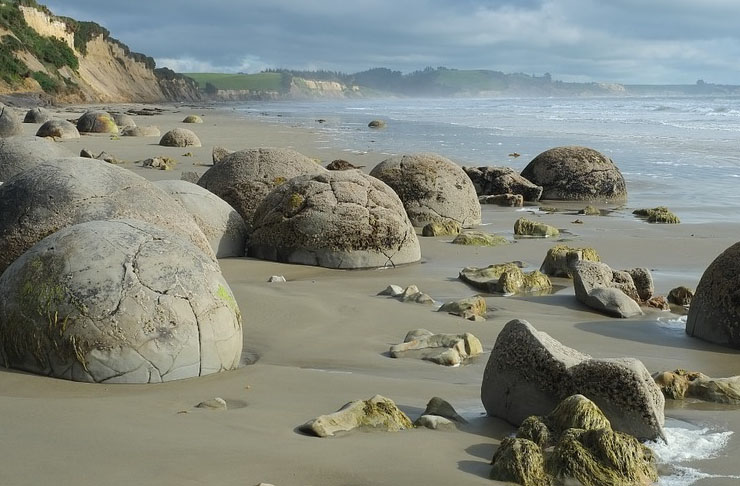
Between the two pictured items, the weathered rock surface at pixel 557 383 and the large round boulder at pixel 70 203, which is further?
the large round boulder at pixel 70 203

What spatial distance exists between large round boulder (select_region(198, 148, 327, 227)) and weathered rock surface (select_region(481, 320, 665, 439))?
5.80 m

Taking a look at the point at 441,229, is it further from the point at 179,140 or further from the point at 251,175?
the point at 179,140

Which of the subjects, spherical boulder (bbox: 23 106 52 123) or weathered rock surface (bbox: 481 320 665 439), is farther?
spherical boulder (bbox: 23 106 52 123)

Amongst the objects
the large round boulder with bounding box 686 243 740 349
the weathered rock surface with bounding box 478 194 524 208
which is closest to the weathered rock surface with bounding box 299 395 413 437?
the large round boulder with bounding box 686 243 740 349

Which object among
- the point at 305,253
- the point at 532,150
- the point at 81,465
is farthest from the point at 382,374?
the point at 532,150

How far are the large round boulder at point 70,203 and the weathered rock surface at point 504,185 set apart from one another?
29.7ft

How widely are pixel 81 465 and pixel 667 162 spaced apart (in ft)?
64.3

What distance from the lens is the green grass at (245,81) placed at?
16125 centimetres

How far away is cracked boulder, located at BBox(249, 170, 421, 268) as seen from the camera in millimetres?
8656

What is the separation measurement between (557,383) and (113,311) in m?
2.24

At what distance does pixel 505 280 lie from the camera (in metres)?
7.84

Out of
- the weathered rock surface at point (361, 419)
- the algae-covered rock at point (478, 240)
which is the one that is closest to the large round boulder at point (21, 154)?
the algae-covered rock at point (478, 240)

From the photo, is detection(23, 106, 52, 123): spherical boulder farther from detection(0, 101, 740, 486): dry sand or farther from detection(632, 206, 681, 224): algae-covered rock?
detection(0, 101, 740, 486): dry sand

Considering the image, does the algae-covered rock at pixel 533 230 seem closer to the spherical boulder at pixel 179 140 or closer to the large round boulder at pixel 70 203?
the large round boulder at pixel 70 203
